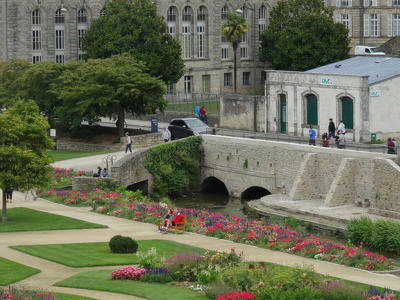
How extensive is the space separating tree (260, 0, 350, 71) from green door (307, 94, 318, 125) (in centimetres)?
2541

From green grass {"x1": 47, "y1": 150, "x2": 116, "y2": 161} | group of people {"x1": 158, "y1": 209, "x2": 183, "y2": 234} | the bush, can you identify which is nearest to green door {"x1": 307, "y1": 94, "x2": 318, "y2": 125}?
green grass {"x1": 47, "y1": 150, "x2": 116, "y2": 161}

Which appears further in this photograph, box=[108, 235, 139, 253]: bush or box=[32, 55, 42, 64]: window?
box=[32, 55, 42, 64]: window

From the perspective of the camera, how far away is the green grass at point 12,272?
33531 mm

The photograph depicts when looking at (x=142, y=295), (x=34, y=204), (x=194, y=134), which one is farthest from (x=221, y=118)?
(x=142, y=295)

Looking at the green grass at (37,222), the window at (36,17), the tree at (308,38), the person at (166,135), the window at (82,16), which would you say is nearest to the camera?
the green grass at (37,222)

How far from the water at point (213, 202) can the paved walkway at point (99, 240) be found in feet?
31.5

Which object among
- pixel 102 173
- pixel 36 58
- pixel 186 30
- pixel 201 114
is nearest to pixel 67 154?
pixel 102 173

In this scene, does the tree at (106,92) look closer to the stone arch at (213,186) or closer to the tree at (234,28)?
the stone arch at (213,186)

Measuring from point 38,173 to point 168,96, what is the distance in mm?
48351

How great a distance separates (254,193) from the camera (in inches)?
2416

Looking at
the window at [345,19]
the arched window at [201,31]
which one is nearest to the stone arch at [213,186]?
the arched window at [201,31]

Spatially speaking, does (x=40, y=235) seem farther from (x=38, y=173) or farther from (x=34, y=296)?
(x=34, y=296)

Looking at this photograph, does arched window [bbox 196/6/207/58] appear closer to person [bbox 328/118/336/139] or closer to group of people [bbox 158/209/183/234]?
person [bbox 328/118/336/139]

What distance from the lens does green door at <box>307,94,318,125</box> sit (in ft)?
216
